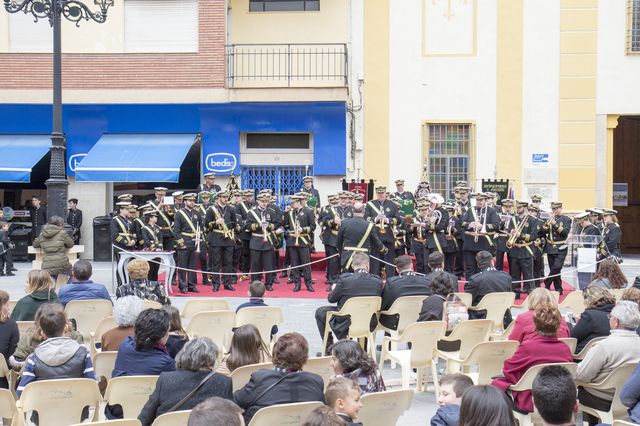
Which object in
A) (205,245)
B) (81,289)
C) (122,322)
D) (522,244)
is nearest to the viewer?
(122,322)

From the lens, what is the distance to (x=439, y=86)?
70.8 ft

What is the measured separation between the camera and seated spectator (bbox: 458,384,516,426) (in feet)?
13.0

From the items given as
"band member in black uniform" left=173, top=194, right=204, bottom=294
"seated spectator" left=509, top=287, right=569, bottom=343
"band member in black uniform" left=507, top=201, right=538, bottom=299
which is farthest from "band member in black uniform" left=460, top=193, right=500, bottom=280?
"seated spectator" left=509, top=287, right=569, bottom=343

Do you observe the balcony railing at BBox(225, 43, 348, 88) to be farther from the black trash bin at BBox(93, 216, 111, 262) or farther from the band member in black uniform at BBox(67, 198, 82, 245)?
the band member in black uniform at BBox(67, 198, 82, 245)

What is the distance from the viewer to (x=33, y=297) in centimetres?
805

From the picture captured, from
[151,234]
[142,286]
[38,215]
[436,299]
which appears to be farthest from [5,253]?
[436,299]

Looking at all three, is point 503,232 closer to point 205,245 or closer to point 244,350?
point 205,245

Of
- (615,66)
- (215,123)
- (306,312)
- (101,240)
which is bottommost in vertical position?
(306,312)

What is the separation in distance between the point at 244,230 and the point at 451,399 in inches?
476

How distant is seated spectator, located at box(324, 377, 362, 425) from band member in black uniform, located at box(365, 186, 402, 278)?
10829 mm

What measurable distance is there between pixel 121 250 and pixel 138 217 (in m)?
1.15

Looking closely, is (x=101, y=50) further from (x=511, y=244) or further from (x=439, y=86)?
Result: (x=511, y=244)

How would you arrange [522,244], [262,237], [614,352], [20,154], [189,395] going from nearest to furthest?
[189,395], [614,352], [522,244], [262,237], [20,154]

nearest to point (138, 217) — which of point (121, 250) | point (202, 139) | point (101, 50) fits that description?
point (121, 250)
